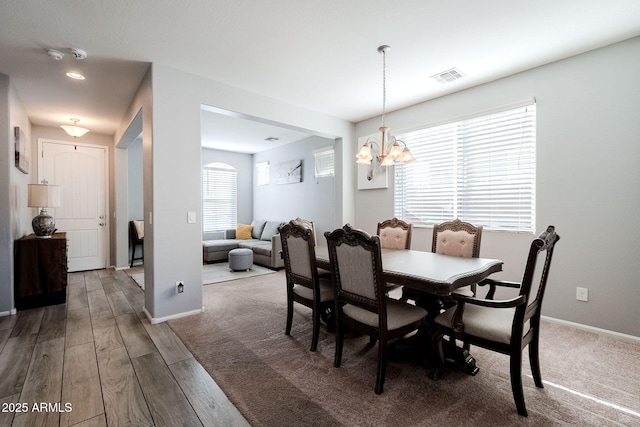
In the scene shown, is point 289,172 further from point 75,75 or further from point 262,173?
point 75,75

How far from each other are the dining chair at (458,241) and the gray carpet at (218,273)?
319cm

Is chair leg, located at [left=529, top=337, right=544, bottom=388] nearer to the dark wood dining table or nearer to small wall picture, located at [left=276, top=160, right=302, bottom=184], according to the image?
the dark wood dining table

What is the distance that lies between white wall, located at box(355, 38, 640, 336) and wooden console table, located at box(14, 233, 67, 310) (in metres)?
5.37

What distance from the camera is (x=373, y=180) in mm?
4664

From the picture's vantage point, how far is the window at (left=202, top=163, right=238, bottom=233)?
713 cm

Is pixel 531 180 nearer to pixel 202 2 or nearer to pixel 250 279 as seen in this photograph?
pixel 202 2

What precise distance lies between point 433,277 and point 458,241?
1.21m

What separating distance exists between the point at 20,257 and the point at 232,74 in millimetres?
3257

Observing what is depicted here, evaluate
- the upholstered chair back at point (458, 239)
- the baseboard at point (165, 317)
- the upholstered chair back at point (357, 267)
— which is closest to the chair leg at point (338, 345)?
Answer: the upholstered chair back at point (357, 267)

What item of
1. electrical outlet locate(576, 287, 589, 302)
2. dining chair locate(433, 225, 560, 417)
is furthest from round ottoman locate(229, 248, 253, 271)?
electrical outlet locate(576, 287, 589, 302)

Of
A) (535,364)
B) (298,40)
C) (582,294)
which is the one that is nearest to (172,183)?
(298,40)

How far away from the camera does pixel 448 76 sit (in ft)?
10.8

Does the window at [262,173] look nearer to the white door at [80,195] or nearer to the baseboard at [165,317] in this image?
the white door at [80,195]

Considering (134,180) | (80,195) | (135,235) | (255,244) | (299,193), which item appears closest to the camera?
(80,195)
